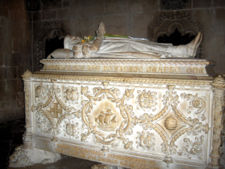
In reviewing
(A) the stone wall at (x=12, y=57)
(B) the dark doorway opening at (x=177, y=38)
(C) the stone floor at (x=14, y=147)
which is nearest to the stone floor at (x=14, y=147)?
(C) the stone floor at (x=14, y=147)

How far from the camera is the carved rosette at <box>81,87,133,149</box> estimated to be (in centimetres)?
219

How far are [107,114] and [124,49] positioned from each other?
0.75 metres

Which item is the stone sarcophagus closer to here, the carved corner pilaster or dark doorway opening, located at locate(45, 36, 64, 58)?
the carved corner pilaster

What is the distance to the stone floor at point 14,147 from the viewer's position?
9.05ft

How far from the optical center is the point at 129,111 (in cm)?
216

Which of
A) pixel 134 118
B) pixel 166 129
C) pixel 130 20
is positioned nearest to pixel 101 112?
pixel 134 118

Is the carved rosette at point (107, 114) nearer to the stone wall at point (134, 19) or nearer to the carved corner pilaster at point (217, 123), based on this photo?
the carved corner pilaster at point (217, 123)

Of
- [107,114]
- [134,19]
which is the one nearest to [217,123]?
[107,114]

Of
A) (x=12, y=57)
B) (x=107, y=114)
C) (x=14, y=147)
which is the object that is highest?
(x=12, y=57)

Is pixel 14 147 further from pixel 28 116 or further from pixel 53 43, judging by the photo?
pixel 53 43

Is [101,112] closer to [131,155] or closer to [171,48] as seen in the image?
[131,155]

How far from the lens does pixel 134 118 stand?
84.4 inches

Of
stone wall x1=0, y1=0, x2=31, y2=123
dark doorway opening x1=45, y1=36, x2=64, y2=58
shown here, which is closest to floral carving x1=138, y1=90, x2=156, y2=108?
stone wall x1=0, y1=0, x2=31, y2=123

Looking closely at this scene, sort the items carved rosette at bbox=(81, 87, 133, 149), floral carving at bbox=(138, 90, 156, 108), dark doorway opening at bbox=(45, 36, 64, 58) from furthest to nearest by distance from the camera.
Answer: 1. dark doorway opening at bbox=(45, 36, 64, 58)
2. carved rosette at bbox=(81, 87, 133, 149)
3. floral carving at bbox=(138, 90, 156, 108)
